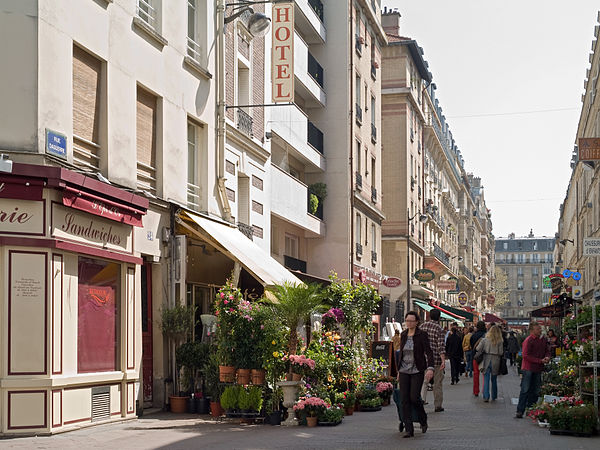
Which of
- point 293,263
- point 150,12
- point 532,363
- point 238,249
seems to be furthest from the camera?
point 293,263

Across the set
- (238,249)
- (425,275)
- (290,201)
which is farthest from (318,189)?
(238,249)

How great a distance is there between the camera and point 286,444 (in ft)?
38.8

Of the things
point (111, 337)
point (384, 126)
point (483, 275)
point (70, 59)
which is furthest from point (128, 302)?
point (483, 275)

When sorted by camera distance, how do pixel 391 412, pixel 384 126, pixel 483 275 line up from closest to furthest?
pixel 391 412 < pixel 384 126 < pixel 483 275

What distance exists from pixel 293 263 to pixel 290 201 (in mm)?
3626

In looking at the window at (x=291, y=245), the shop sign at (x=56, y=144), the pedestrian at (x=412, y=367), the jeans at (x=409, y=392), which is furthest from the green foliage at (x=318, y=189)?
the jeans at (x=409, y=392)

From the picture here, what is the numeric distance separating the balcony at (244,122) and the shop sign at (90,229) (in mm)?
7241

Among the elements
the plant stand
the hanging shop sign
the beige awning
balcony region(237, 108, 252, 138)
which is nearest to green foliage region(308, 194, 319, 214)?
balcony region(237, 108, 252, 138)

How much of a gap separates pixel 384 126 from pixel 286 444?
39643 mm

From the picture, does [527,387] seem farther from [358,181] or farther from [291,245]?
[358,181]

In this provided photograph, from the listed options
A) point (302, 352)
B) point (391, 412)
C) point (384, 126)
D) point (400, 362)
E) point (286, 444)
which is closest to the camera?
point (286, 444)

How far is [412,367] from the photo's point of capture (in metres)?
13.0

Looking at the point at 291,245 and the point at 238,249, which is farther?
the point at 291,245

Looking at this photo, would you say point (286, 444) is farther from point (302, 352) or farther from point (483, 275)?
point (483, 275)
